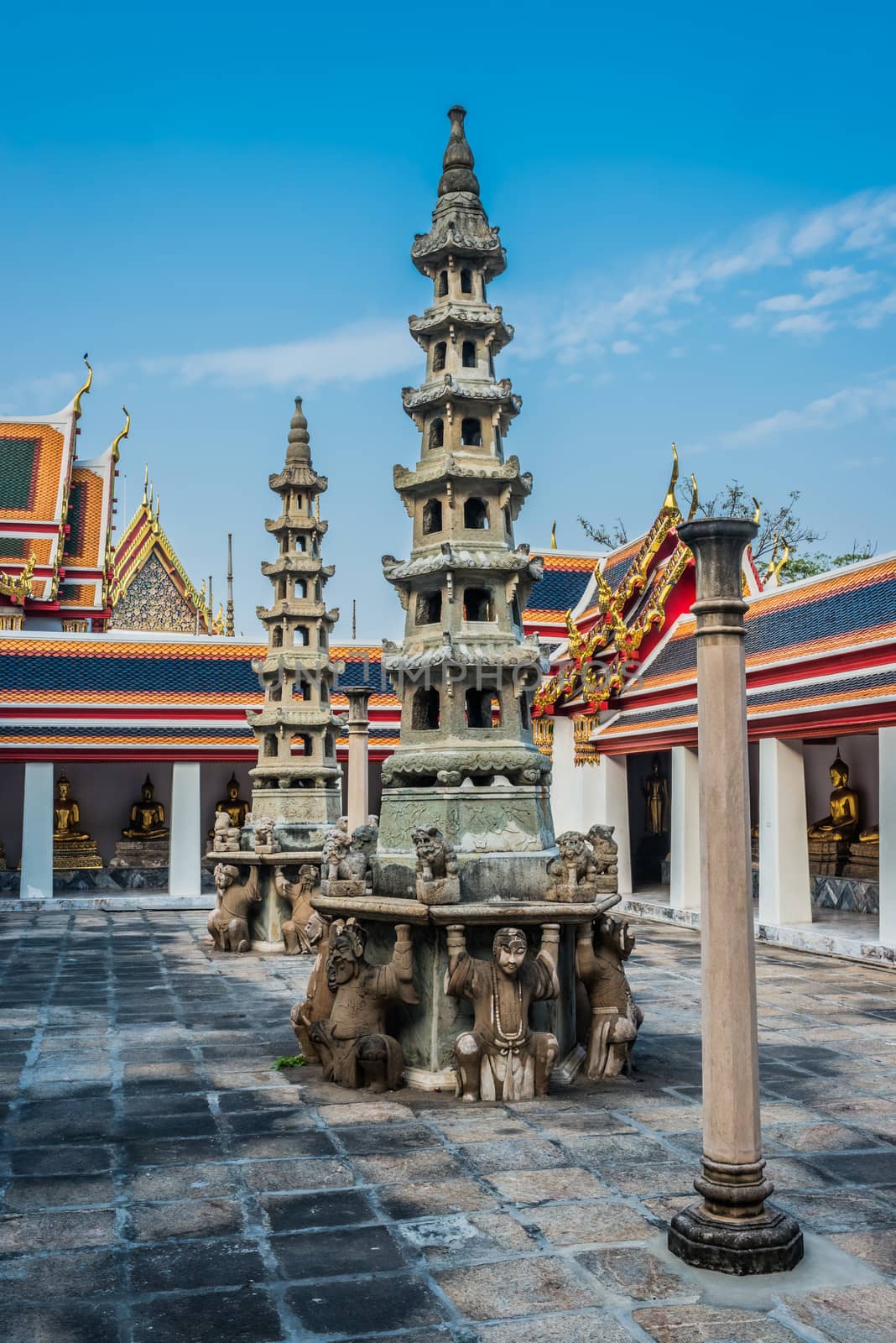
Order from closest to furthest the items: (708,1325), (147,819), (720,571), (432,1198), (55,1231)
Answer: (708,1325) < (720,571) < (55,1231) < (432,1198) < (147,819)

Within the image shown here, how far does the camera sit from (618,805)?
2247cm

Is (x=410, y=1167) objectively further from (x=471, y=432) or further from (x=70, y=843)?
(x=70, y=843)

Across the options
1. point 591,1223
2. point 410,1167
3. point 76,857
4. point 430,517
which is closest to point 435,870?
point 410,1167

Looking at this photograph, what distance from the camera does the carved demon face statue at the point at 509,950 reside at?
8.23 m

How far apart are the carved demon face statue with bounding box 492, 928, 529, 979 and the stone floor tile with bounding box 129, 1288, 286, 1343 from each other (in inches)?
129

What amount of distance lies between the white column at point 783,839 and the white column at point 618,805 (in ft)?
16.2

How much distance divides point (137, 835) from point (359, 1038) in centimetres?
1838

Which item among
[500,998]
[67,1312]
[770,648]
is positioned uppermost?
[770,648]

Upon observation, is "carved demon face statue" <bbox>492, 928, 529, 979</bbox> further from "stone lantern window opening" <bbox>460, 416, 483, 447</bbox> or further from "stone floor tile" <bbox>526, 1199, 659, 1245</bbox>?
"stone lantern window opening" <bbox>460, 416, 483, 447</bbox>

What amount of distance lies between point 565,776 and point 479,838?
1433cm

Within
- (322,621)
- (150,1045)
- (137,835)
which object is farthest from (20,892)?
(150,1045)

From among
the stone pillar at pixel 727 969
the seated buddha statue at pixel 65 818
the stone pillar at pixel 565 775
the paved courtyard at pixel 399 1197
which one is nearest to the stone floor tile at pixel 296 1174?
the paved courtyard at pixel 399 1197

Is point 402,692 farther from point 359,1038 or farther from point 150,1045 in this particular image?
point 150,1045

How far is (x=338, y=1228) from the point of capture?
5.98 meters
